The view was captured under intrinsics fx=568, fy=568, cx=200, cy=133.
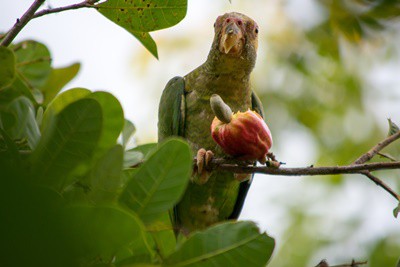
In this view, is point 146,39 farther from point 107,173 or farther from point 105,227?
point 105,227

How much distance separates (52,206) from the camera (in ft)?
1.69

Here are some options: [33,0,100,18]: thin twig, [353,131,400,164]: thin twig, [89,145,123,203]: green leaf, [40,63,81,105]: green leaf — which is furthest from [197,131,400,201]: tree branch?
[40,63,81,105]: green leaf

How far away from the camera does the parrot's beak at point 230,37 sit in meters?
2.63

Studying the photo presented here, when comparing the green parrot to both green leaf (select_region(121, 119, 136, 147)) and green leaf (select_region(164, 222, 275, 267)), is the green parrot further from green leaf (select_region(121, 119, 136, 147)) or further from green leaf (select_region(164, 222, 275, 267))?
green leaf (select_region(164, 222, 275, 267))

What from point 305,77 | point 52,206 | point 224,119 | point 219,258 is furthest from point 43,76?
point 305,77

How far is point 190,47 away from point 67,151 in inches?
175

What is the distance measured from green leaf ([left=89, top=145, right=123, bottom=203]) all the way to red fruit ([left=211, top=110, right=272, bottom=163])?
25.7 inches

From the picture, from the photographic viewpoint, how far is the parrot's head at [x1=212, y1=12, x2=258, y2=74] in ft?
8.68

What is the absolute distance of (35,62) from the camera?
212cm

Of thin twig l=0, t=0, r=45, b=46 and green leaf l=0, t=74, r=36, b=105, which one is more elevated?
thin twig l=0, t=0, r=45, b=46

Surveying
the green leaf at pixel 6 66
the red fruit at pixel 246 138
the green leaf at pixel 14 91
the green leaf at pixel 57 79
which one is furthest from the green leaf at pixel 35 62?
the red fruit at pixel 246 138

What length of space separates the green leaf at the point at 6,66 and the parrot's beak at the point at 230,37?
50.9 inches

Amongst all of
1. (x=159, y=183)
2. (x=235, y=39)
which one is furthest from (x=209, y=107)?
(x=159, y=183)

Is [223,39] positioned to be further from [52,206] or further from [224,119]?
[52,206]
